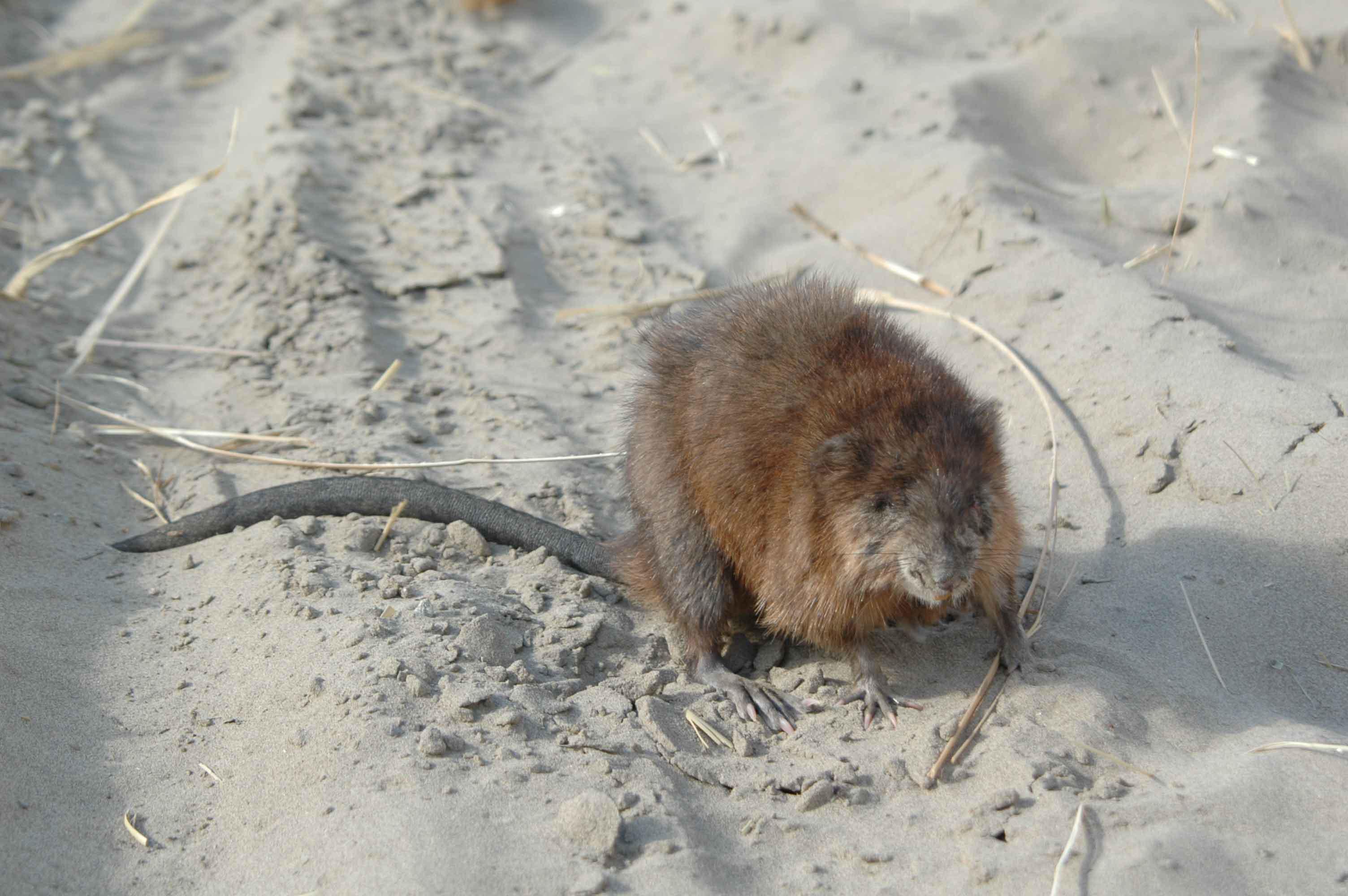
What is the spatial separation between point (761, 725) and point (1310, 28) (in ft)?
16.7

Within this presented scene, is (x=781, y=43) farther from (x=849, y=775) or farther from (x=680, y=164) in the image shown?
(x=849, y=775)

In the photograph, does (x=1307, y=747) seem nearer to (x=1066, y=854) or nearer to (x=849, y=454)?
(x=1066, y=854)

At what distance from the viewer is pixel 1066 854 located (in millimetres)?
2643

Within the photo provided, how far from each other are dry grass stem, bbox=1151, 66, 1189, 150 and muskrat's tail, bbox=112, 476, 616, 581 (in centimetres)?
377

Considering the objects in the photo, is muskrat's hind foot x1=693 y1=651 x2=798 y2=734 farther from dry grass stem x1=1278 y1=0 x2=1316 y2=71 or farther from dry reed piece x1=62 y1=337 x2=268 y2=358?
dry grass stem x1=1278 y1=0 x2=1316 y2=71

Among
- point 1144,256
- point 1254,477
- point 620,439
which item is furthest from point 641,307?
point 1254,477

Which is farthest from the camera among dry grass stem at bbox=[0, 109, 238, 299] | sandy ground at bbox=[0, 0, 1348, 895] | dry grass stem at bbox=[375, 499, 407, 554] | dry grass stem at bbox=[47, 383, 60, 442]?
dry grass stem at bbox=[0, 109, 238, 299]

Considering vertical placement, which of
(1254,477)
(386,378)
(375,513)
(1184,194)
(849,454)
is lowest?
(386,378)

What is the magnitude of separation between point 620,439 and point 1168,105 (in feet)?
11.3

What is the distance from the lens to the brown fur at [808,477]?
319 centimetres

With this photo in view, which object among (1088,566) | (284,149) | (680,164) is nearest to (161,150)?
(284,149)

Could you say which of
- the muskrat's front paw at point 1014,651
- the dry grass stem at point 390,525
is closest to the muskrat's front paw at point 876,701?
the muskrat's front paw at point 1014,651

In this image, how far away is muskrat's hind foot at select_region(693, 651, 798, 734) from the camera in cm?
346

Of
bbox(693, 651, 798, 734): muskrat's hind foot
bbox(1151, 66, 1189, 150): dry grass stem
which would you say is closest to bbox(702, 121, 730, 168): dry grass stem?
bbox(1151, 66, 1189, 150): dry grass stem
